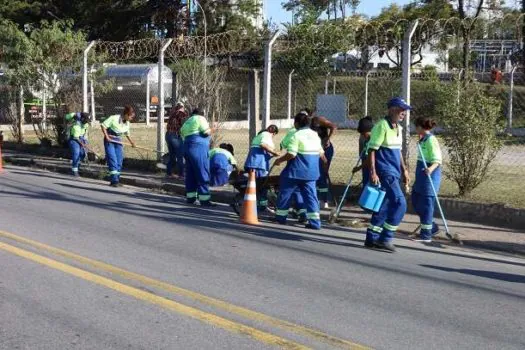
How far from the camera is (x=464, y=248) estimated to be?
962cm

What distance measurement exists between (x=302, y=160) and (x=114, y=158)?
576 centimetres

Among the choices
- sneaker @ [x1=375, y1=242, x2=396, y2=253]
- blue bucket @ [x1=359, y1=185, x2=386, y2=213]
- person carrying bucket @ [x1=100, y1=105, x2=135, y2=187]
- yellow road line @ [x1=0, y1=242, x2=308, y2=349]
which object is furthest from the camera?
person carrying bucket @ [x1=100, y1=105, x2=135, y2=187]

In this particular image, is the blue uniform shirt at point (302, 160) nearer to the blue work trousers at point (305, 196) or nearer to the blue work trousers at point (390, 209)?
the blue work trousers at point (305, 196)

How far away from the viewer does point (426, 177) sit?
9664 millimetres

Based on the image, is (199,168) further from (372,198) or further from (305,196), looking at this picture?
(372,198)

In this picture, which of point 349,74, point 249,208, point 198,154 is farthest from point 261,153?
point 349,74

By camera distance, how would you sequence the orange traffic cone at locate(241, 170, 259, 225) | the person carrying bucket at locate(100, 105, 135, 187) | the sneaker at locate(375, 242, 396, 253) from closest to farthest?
the sneaker at locate(375, 242, 396, 253), the orange traffic cone at locate(241, 170, 259, 225), the person carrying bucket at locate(100, 105, 135, 187)

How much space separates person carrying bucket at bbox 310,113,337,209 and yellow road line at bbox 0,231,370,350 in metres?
4.99

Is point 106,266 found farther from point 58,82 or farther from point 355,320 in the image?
point 58,82

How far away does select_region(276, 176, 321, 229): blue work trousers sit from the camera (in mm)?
10266

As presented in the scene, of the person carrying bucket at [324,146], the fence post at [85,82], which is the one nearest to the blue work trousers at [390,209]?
the person carrying bucket at [324,146]

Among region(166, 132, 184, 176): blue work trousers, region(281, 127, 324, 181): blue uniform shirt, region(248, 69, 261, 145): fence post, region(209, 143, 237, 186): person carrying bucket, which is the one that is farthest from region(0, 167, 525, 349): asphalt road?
region(166, 132, 184, 176): blue work trousers

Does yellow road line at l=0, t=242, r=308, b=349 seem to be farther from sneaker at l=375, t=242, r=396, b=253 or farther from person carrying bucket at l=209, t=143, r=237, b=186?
person carrying bucket at l=209, t=143, r=237, b=186

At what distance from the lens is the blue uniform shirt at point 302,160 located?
1020 centimetres
